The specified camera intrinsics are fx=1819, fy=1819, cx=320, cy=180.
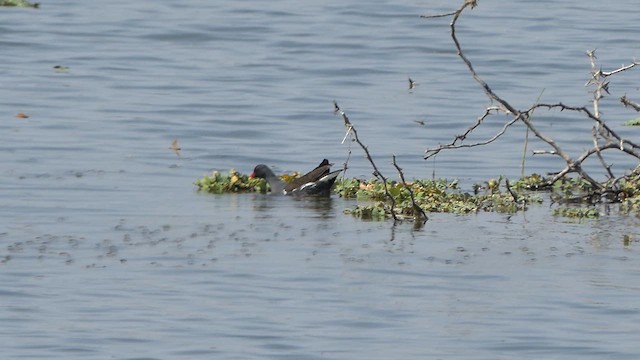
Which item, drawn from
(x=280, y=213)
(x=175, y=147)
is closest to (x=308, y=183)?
(x=280, y=213)

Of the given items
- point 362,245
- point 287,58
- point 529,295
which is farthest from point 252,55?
point 529,295

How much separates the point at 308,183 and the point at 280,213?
3.53ft

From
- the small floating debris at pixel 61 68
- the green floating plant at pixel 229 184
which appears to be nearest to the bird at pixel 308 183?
the green floating plant at pixel 229 184

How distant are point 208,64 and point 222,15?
6.28 metres

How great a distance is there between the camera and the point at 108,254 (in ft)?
45.8

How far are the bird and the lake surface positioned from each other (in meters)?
0.27

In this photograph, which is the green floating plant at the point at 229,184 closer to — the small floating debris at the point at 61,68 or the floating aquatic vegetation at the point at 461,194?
the floating aquatic vegetation at the point at 461,194

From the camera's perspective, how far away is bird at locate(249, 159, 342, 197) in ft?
56.3

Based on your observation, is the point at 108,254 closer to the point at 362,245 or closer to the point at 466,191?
the point at 362,245

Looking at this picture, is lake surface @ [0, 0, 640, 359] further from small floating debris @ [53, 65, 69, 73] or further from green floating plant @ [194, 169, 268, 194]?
green floating plant @ [194, 169, 268, 194]

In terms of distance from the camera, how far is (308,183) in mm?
17188

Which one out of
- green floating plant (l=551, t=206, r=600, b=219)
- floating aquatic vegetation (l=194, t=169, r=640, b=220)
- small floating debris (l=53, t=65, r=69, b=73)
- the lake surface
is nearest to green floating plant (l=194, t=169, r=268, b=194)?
floating aquatic vegetation (l=194, t=169, r=640, b=220)

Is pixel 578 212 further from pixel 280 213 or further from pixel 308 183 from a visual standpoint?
pixel 308 183

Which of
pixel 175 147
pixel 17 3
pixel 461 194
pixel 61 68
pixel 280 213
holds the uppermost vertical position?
pixel 17 3
